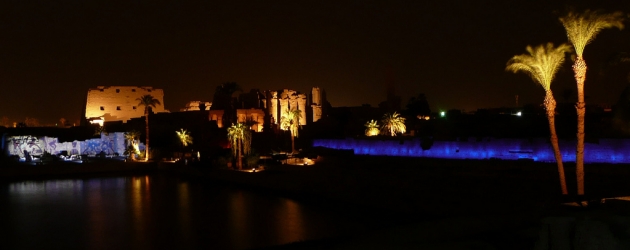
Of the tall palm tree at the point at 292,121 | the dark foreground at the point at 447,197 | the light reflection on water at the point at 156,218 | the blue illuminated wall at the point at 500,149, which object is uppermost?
the tall palm tree at the point at 292,121

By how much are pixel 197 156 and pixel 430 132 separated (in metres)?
21.5

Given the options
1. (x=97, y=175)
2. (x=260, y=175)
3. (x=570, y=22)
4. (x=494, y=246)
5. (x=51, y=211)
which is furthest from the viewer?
(x=97, y=175)

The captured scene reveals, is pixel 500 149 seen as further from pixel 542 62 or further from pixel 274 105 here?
pixel 274 105

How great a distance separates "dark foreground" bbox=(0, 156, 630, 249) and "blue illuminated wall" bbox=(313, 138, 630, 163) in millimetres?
1250

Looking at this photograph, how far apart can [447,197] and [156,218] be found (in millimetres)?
10008

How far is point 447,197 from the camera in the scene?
17.5m

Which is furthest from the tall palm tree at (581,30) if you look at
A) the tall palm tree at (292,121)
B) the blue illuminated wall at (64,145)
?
the blue illuminated wall at (64,145)

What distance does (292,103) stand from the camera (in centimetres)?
5578

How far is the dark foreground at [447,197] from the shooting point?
26.4ft

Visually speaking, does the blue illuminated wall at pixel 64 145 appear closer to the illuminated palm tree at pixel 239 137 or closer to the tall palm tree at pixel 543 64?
the illuminated palm tree at pixel 239 137

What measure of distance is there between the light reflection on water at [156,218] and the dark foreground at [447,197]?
1.48m

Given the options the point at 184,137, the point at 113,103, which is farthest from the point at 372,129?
the point at 113,103

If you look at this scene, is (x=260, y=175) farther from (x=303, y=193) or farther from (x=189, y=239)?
(x=189, y=239)

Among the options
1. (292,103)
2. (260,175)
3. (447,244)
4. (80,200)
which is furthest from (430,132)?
(447,244)
